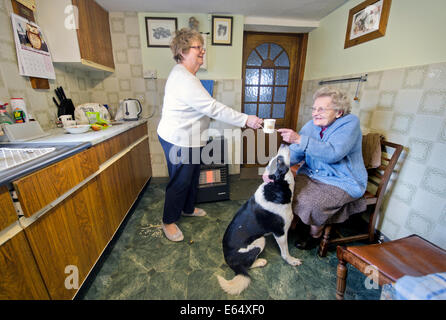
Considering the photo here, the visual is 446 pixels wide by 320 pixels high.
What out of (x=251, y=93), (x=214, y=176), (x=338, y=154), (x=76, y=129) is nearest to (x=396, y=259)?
(x=338, y=154)

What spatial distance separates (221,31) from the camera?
224cm

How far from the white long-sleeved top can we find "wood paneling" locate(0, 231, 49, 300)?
95cm

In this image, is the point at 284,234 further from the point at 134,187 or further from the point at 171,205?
the point at 134,187

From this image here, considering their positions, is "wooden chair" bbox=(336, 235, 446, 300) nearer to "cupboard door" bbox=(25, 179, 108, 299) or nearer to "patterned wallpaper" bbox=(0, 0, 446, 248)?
"patterned wallpaper" bbox=(0, 0, 446, 248)

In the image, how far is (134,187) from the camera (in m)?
1.97

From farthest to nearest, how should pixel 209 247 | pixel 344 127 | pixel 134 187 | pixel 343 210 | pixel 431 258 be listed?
pixel 134 187 < pixel 209 247 < pixel 343 210 < pixel 344 127 < pixel 431 258

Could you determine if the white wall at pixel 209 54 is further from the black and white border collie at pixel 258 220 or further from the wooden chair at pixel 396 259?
the wooden chair at pixel 396 259

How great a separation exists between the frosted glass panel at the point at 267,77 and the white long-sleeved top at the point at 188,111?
164 centimetres

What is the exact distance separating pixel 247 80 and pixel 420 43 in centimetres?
180

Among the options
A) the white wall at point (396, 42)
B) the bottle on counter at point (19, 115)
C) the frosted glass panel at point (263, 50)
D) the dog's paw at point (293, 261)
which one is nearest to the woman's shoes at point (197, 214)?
the dog's paw at point (293, 261)

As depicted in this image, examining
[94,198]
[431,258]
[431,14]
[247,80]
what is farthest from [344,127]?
[247,80]

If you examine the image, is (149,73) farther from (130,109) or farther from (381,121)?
(381,121)

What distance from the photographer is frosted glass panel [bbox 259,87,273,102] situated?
2805 mm

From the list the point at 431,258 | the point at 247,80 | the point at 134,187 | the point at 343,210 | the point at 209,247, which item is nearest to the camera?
the point at 431,258
